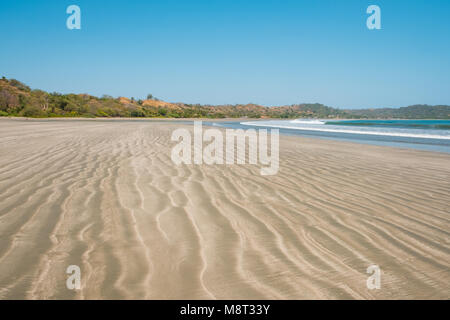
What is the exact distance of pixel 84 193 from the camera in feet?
11.8

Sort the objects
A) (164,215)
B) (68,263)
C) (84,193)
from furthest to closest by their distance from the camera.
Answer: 1. (84,193)
2. (164,215)
3. (68,263)

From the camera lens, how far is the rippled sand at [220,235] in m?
1.71

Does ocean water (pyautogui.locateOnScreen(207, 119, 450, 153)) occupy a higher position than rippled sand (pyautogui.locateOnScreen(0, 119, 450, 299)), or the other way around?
ocean water (pyautogui.locateOnScreen(207, 119, 450, 153))

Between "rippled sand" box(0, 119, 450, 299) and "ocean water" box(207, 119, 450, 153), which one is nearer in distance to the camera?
"rippled sand" box(0, 119, 450, 299)

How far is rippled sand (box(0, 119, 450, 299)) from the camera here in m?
1.71

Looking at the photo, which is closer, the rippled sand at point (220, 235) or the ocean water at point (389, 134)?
the rippled sand at point (220, 235)

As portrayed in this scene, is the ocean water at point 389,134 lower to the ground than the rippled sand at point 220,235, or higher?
higher

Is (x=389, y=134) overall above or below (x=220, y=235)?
above

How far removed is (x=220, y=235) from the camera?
244 centimetres

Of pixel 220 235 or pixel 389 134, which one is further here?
pixel 389 134
